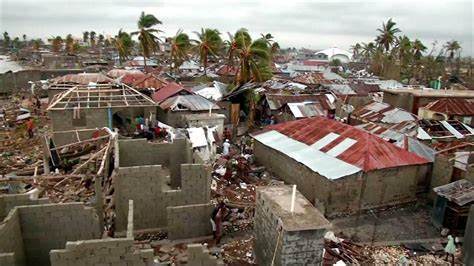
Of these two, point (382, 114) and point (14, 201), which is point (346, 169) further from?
point (382, 114)

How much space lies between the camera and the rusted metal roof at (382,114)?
70.3ft

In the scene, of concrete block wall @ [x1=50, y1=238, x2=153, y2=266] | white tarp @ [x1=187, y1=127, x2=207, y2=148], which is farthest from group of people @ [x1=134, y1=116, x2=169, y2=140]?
concrete block wall @ [x1=50, y1=238, x2=153, y2=266]

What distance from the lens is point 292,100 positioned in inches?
975

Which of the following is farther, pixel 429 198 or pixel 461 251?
pixel 429 198

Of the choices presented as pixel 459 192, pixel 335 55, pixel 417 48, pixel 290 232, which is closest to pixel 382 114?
pixel 459 192

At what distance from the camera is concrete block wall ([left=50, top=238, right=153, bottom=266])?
23.2 feet

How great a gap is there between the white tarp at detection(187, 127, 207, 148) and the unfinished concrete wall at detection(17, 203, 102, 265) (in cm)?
758

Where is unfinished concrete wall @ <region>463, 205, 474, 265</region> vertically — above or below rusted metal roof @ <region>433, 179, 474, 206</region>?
below

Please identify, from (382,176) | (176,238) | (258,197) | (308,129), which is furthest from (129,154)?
(382,176)

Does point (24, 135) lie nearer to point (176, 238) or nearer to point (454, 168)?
point (176, 238)

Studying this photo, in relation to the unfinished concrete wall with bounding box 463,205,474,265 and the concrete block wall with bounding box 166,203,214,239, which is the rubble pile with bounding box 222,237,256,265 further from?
the unfinished concrete wall with bounding box 463,205,474,265

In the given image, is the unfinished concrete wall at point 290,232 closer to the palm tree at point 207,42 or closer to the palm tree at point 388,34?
the palm tree at point 207,42

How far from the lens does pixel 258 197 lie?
983 centimetres

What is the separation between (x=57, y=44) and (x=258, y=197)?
74347 millimetres
